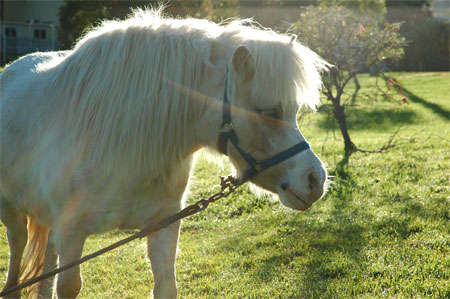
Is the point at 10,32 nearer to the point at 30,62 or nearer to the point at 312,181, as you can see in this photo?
the point at 30,62

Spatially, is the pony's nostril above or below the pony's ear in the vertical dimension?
below

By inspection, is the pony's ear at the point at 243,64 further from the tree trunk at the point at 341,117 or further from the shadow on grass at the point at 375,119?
the shadow on grass at the point at 375,119

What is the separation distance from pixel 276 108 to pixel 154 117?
644 mm

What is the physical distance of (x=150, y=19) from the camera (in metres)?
2.79

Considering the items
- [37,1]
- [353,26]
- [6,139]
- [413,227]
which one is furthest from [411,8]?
[6,139]

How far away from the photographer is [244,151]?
100 inches

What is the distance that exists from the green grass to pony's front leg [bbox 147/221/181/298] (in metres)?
0.76

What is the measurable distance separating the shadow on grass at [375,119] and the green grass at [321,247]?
254 inches

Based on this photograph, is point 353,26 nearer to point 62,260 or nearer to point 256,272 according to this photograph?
point 256,272

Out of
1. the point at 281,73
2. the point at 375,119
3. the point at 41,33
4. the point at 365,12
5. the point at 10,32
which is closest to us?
the point at 281,73

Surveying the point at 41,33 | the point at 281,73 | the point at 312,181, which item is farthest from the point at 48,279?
the point at 41,33

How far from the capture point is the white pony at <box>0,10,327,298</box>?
2467 mm

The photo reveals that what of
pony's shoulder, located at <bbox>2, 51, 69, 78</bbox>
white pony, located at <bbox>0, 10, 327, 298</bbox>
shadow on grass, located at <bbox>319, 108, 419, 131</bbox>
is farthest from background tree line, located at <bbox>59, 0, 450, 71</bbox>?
white pony, located at <bbox>0, 10, 327, 298</bbox>

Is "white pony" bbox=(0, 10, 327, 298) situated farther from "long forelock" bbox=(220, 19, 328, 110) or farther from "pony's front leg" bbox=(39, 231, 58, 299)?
"pony's front leg" bbox=(39, 231, 58, 299)
